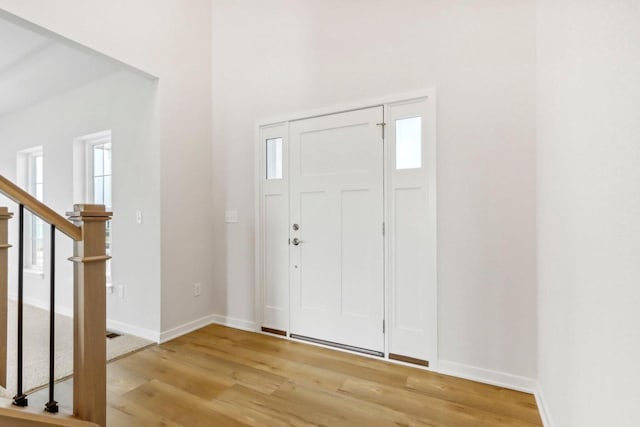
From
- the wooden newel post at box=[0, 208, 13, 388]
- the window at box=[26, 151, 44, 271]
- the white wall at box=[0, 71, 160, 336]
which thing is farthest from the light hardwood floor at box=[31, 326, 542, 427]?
the window at box=[26, 151, 44, 271]

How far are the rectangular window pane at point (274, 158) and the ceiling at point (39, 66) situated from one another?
1388 millimetres

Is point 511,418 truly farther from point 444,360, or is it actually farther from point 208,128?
point 208,128

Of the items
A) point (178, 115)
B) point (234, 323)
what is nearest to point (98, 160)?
point (178, 115)

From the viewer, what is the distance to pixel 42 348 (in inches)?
103

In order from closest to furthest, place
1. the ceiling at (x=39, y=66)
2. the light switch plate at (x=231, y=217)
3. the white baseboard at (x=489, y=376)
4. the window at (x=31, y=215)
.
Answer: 1. the white baseboard at (x=489, y=376)
2. the ceiling at (x=39, y=66)
3. the light switch plate at (x=231, y=217)
4. the window at (x=31, y=215)

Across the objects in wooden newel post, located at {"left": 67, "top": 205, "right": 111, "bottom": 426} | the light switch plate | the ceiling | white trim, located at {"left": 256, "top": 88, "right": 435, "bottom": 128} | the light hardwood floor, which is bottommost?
the light hardwood floor

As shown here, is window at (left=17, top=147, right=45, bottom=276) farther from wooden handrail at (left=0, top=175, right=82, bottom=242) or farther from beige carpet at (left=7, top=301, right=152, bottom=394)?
wooden handrail at (left=0, top=175, right=82, bottom=242)

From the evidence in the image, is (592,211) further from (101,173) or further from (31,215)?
(31,215)

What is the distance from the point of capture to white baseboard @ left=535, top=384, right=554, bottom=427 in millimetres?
1641

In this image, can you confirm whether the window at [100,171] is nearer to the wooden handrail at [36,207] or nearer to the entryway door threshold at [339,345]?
the entryway door threshold at [339,345]

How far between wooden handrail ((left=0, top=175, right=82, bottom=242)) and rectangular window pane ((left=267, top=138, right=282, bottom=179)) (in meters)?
1.83

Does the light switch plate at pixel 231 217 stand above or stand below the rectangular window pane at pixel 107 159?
below

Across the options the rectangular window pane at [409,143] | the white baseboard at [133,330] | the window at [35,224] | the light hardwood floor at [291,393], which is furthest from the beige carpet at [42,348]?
the rectangular window pane at [409,143]

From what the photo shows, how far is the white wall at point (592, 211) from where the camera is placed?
822mm
